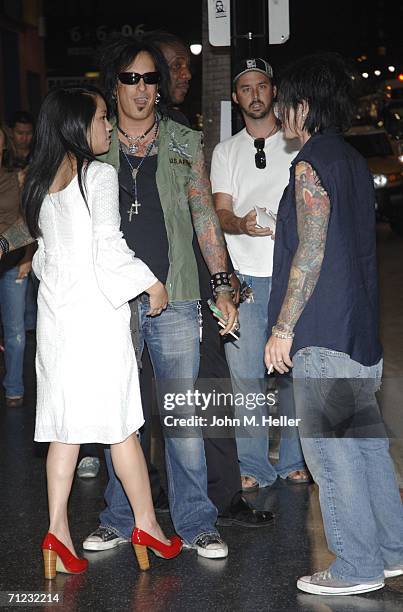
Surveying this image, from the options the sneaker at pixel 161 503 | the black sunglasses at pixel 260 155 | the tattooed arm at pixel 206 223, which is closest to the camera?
the tattooed arm at pixel 206 223

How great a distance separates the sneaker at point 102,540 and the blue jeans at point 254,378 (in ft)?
3.61

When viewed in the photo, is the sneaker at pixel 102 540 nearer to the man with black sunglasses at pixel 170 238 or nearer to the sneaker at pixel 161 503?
the man with black sunglasses at pixel 170 238

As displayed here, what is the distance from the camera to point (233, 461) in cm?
524

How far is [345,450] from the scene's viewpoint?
165 inches

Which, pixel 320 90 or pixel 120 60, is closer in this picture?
pixel 320 90

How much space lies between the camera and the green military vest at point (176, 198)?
4730 mm

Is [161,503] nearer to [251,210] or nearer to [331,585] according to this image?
[331,585]

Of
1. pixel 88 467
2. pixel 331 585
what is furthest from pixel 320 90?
pixel 88 467

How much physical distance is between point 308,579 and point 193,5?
22.0m

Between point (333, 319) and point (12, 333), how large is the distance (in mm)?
4543

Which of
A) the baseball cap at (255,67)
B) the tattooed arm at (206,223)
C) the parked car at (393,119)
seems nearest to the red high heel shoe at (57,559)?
the tattooed arm at (206,223)

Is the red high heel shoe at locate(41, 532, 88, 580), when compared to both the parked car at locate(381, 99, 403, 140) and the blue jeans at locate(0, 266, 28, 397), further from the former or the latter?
the parked car at locate(381, 99, 403, 140)

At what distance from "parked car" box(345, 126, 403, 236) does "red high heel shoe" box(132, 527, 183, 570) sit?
16345 mm

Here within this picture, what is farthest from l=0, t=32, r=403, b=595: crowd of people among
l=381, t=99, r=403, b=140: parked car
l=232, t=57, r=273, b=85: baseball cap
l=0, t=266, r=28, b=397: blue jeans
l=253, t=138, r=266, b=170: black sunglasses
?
l=381, t=99, r=403, b=140: parked car
